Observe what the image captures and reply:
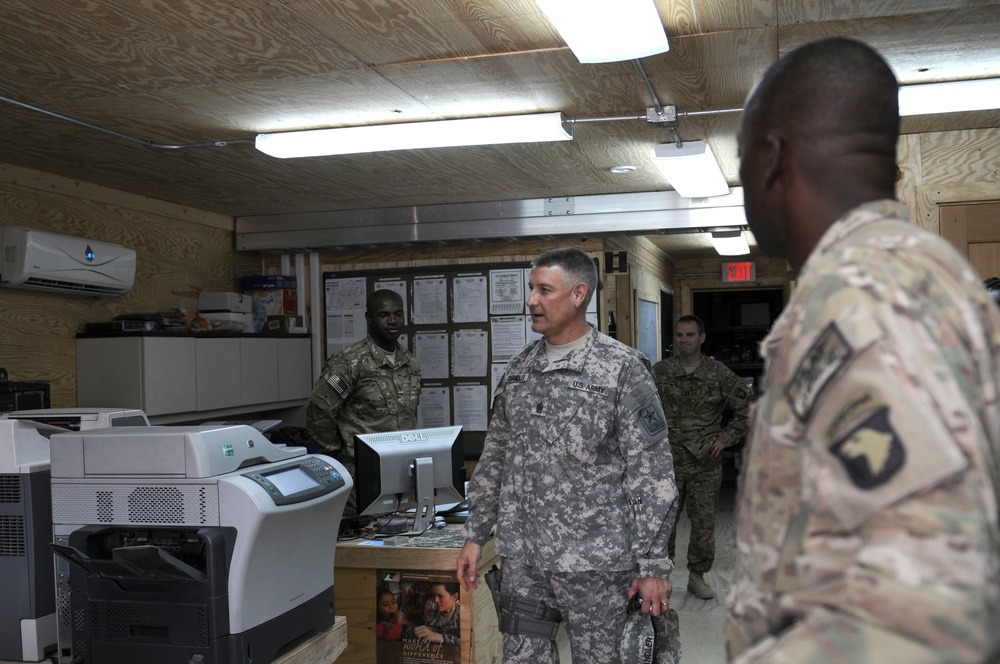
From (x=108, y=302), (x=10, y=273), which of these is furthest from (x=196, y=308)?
(x=10, y=273)

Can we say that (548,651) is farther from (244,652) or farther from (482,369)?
(482,369)

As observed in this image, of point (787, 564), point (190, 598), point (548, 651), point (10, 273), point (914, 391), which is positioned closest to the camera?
point (914, 391)

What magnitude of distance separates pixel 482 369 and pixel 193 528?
4113mm

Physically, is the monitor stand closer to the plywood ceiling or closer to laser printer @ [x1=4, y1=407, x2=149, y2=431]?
laser printer @ [x1=4, y1=407, x2=149, y2=431]

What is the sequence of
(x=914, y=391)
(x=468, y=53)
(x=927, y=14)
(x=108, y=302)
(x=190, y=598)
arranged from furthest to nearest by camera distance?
(x=108, y=302) < (x=468, y=53) < (x=927, y=14) < (x=190, y=598) < (x=914, y=391)

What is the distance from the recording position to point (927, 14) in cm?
275

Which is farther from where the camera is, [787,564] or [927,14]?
[927,14]

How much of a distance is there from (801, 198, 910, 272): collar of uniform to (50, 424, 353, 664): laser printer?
1.59 metres

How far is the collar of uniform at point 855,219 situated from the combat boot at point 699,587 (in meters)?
4.84

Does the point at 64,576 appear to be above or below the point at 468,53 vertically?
below

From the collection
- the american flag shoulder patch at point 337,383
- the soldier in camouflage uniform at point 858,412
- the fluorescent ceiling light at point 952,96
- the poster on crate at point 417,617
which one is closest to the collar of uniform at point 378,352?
the american flag shoulder patch at point 337,383

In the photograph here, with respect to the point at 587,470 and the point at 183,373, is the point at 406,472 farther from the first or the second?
the point at 183,373

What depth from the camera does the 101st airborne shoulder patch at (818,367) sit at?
76 centimetres

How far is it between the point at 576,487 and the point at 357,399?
2539 millimetres
